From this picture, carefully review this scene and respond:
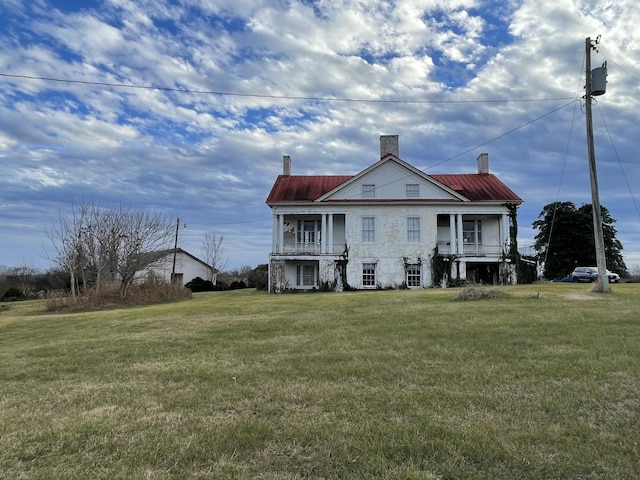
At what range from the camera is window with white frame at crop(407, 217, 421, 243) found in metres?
32.8

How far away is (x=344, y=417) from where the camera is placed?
15.6 ft

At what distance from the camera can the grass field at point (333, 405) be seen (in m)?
3.73

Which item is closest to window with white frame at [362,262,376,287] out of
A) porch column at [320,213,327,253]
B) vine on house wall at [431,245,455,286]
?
porch column at [320,213,327,253]

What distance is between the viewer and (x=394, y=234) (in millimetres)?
32750

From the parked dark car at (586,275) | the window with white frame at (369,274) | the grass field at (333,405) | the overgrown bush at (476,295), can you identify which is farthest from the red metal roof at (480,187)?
the grass field at (333,405)

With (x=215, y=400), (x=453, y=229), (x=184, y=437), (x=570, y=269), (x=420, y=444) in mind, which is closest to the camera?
(x=420, y=444)

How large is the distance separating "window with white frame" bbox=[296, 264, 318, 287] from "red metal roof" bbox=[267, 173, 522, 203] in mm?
4963

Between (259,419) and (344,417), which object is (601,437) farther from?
(259,419)

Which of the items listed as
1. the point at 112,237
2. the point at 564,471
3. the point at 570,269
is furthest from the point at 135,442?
the point at 570,269

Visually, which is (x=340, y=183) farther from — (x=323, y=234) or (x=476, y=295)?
(x=476, y=295)

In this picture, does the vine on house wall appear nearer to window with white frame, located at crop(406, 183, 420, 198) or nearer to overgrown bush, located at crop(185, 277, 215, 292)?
window with white frame, located at crop(406, 183, 420, 198)

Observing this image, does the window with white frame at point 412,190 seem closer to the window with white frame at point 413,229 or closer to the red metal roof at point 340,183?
the red metal roof at point 340,183

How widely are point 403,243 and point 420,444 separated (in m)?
29.1

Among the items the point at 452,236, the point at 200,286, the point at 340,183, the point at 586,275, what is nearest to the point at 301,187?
the point at 340,183
